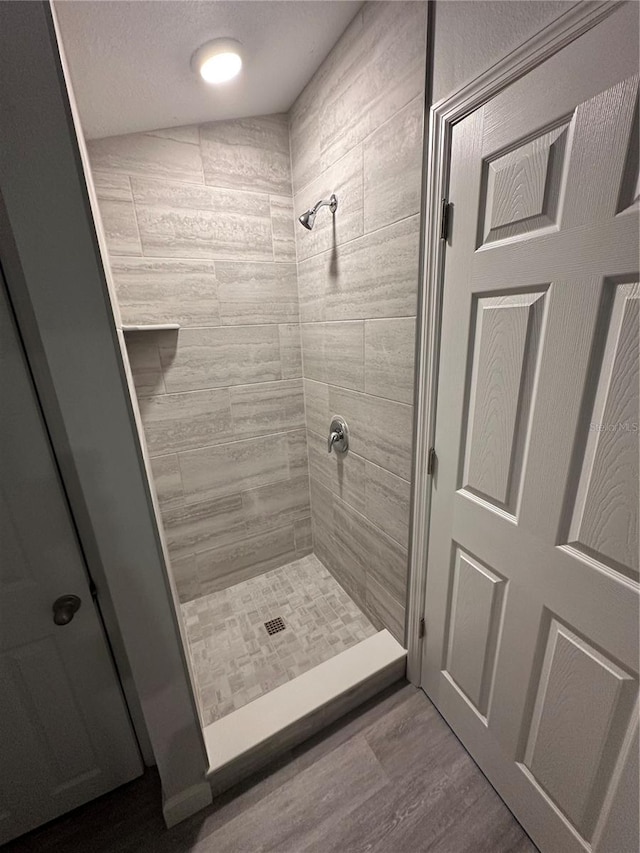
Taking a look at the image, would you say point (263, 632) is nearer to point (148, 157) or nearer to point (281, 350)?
point (281, 350)

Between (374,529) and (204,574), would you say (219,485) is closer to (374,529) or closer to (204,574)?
(204,574)

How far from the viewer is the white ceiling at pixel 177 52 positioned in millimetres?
864

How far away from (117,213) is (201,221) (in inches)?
12.9

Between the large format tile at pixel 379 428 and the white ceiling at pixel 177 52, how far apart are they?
119 centimetres

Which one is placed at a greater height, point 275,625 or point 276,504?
point 276,504

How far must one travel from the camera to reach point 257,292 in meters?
1.68

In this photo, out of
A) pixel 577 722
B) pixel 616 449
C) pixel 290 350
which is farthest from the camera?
pixel 290 350

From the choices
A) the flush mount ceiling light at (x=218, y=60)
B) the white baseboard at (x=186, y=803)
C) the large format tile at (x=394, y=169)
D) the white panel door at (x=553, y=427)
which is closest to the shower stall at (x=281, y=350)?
the large format tile at (x=394, y=169)

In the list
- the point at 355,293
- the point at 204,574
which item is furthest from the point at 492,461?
the point at 204,574

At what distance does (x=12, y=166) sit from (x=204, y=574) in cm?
188

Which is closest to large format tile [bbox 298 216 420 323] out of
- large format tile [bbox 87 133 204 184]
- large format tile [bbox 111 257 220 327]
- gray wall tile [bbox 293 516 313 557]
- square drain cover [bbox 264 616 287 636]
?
large format tile [bbox 111 257 220 327]

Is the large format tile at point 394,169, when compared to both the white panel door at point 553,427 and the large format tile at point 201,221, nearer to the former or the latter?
the white panel door at point 553,427

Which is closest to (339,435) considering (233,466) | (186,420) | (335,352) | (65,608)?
(335,352)

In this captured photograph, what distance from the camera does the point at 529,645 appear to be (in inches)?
35.2
